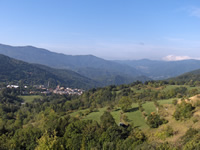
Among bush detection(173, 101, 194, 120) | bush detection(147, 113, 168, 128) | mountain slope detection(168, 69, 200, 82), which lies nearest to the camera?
bush detection(173, 101, 194, 120)

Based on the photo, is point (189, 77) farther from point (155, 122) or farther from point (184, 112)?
point (155, 122)

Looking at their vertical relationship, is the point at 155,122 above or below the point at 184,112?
below

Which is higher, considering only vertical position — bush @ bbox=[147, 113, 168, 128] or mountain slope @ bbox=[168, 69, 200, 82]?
mountain slope @ bbox=[168, 69, 200, 82]

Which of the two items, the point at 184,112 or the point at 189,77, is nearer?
the point at 184,112

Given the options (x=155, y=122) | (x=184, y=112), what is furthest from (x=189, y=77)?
(x=155, y=122)

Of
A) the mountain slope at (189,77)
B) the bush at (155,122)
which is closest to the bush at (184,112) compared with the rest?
the bush at (155,122)

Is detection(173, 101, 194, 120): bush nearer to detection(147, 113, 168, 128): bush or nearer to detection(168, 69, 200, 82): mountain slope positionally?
detection(147, 113, 168, 128): bush

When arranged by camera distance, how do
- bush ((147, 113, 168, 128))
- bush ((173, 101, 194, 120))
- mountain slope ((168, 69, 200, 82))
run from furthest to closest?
1. mountain slope ((168, 69, 200, 82))
2. bush ((147, 113, 168, 128))
3. bush ((173, 101, 194, 120))

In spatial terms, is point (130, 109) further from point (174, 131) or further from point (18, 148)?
point (18, 148)

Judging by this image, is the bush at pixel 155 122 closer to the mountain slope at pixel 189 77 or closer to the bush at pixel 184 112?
the bush at pixel 184 112

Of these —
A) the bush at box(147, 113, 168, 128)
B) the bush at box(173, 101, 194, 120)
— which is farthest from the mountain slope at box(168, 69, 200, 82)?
the bush at box(147, 113, 168, 128)

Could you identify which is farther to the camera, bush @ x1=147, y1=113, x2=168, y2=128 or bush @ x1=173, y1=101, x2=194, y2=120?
bush @ x1=147, y1=113, x2=168, y2=128

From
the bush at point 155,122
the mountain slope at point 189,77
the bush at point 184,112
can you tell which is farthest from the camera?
the mountain slope at point 189,77
